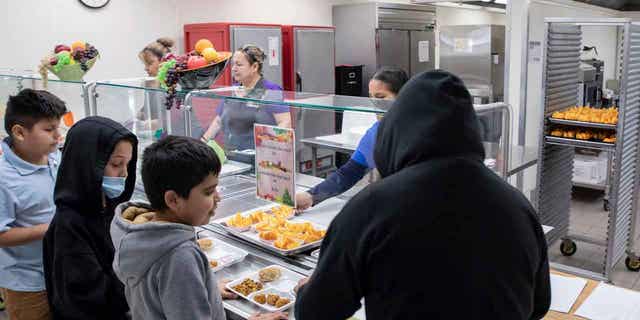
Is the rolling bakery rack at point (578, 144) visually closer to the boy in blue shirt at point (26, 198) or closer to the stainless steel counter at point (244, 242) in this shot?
the stainless steel counter at point (244, 242)

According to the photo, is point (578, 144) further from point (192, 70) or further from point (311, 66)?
point (311, 66)

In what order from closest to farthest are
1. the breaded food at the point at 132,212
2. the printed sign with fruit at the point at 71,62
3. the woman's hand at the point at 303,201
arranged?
the breaded food at the point at 132,212
the woman's hand at the point at 303,201
the printed sign with fruit at the point at 71,62

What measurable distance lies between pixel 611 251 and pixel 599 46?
21.8 feet

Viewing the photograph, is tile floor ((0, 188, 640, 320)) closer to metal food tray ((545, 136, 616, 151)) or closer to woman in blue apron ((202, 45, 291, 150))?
metal food tray ((545, 136, 616, 151))

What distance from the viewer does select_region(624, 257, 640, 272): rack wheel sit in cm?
391

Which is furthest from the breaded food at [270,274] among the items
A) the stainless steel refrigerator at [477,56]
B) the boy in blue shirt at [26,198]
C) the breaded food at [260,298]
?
the stainless steel refrigerator at [477,56]

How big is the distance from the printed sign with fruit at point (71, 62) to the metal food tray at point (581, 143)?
294 centimetres

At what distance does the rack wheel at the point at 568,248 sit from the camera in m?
4.24

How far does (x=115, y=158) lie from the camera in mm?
1704

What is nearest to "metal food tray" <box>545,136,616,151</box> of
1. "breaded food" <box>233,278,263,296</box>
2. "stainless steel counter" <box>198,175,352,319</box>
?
"stainless steel counter" <box>198,175,352,319</box>

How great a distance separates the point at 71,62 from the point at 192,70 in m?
1.01

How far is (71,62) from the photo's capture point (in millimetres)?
2949

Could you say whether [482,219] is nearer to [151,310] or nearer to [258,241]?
[151,310]

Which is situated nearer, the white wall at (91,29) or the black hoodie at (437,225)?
the black hoodie at (437,225)
